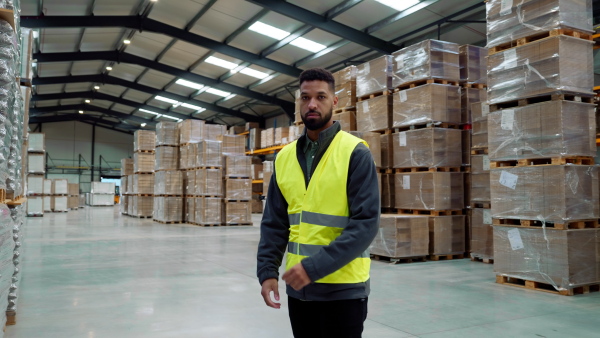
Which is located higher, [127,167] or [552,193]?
[127,167]

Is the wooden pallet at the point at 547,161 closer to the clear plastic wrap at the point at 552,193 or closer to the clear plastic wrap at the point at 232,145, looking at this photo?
the clear plastic wrap at the point at 552,193

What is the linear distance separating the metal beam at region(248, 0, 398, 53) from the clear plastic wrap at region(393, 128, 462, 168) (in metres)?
5.98

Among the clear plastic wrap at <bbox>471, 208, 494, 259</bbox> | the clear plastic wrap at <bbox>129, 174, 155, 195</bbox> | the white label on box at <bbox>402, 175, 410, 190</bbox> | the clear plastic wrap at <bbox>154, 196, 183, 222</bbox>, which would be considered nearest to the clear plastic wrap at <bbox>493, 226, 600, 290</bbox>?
the clear plastic wrap at <bbox>471, 208, 494, 259</bbox>

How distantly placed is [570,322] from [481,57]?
472 cm

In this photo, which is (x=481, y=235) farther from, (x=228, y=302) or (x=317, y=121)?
(x=317, y=121)

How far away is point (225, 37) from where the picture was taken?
15.0 meters

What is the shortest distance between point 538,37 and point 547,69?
0.51m

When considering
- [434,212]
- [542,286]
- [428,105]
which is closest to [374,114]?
[428,105]

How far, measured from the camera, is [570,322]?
365 cm

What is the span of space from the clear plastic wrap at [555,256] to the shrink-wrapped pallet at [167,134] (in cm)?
1213

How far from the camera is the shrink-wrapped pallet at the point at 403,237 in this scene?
643 centimetres

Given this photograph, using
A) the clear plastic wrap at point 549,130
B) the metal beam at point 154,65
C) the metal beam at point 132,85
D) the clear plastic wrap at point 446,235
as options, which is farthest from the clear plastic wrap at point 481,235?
the metal beam at point 132,85

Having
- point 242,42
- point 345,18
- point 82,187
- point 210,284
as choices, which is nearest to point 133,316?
point 210,284

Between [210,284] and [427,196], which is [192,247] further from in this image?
[427,196]
